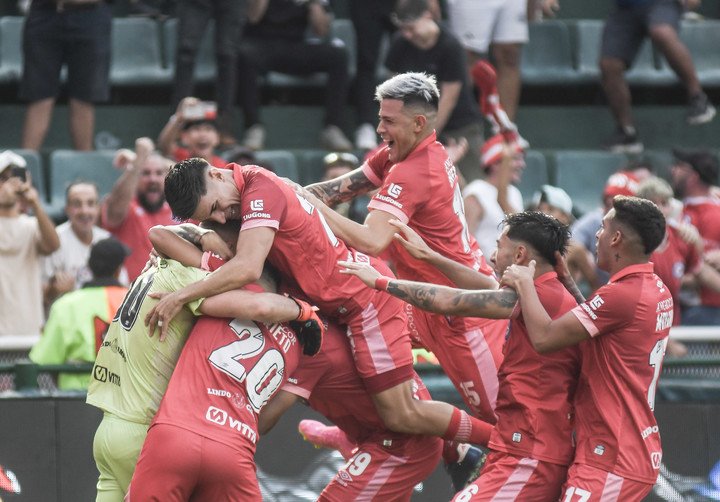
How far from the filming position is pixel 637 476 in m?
6.16

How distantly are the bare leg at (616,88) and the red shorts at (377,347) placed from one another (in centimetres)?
560

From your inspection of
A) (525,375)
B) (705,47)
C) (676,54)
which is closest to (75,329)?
(525,375)

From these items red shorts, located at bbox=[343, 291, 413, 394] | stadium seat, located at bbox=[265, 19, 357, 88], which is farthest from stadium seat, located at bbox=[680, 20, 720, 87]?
red shorts, located at bbox=[343, 291, 413, 394]

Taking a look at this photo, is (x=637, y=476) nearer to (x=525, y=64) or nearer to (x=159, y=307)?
(x=159, y=307)

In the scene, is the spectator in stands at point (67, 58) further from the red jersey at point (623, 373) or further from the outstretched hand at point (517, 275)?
the red jersey at point (623, 373)

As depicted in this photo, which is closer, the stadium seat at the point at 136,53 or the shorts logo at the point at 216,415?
the shorts logo at the point at 216,415

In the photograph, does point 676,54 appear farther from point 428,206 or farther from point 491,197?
point 428,206

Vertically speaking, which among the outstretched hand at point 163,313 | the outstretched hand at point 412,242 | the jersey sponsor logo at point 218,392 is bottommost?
the jersey sponsor logo at point 218,392

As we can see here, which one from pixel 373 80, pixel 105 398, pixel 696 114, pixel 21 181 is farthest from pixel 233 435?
pixel 696 114

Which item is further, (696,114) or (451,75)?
(696,114)

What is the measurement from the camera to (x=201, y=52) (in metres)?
12.2

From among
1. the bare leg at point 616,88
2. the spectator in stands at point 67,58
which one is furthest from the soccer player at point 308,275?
the bare leg at point 616,88

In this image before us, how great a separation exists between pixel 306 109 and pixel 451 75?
212 cm

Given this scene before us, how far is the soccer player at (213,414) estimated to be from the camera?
6.05 metres
